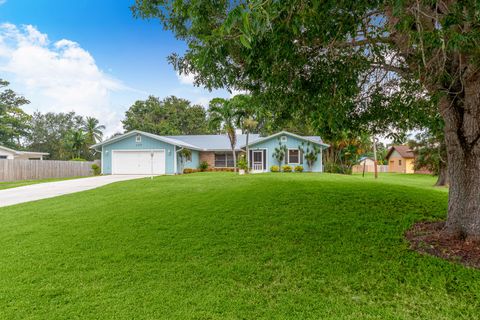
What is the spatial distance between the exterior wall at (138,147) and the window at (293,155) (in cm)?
933

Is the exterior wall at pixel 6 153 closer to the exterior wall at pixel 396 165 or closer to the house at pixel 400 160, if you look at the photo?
the house at pixel 400 160

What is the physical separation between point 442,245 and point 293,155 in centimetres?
1881

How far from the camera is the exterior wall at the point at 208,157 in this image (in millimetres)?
26656

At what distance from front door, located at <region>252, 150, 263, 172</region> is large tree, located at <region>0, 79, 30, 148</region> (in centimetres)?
3127

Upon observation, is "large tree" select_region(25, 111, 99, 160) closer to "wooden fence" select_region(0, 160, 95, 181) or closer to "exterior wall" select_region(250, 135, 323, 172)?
"wooden fence" select_region(0, 160, 95, 181)

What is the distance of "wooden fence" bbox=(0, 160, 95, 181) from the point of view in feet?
60.1

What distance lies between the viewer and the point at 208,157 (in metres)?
26.8

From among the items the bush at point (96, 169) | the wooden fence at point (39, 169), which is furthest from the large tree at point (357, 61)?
the bush at point (96, 169)

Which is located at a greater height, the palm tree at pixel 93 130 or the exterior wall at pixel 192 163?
the palm tree at pixel 93 130

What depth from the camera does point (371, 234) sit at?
4.97 m

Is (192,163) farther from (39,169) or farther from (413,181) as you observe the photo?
(413,181)

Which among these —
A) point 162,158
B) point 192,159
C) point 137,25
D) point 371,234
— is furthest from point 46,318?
point 192,159

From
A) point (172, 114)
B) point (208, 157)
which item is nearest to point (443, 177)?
point (208, 157)

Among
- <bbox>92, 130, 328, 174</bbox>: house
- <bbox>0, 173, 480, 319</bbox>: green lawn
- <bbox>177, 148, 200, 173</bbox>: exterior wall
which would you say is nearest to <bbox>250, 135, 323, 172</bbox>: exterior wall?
<bbox>92, 130, 328, 174</bbox>: house
